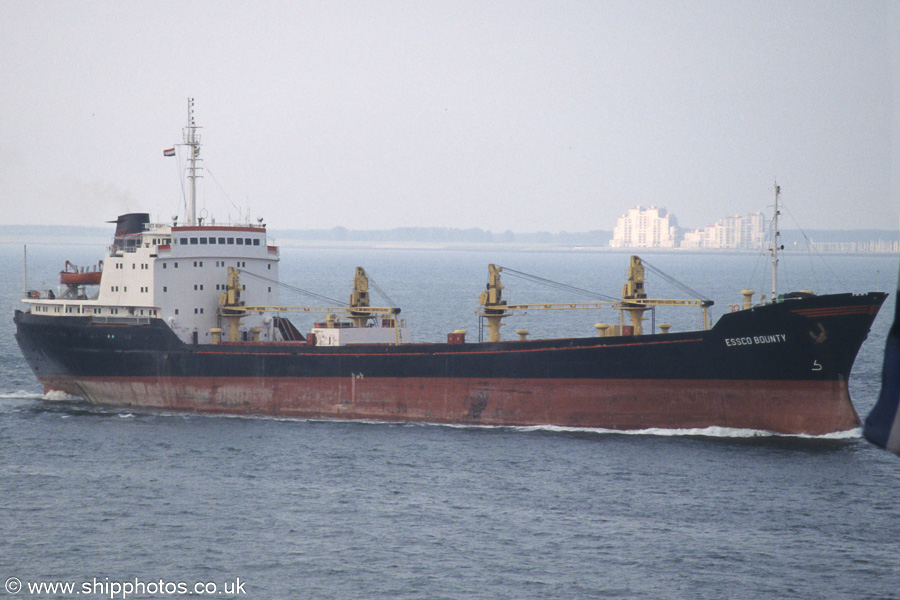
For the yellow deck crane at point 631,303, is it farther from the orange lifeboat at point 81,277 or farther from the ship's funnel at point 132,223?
the orange lifeboat at point 81,277

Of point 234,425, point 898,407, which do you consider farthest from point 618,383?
point 898,407

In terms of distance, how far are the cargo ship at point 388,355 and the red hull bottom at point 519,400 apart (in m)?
0.04

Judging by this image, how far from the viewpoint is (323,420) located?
31.8 meters

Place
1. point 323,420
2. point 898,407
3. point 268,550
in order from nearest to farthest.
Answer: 1. point 898,407
2. point 268,550
3. point 323,420

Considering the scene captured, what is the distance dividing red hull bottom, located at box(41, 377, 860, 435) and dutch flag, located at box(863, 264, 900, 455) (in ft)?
73.6

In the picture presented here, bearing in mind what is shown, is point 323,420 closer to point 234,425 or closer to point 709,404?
point 234,425

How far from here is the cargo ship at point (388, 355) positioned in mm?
26984

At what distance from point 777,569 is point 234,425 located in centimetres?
1880

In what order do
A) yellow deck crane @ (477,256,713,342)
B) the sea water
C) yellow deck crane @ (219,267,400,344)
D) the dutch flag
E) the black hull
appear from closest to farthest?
the dutch flag → the sea water → the black hull → yellow deck crane @ (477,256,713,342) → yellow deck crane @ (219,267,400,344)

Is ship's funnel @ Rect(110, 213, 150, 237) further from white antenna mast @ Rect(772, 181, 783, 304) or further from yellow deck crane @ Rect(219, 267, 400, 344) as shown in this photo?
white antenna mast @ Rect(772, 181, 783, 304)

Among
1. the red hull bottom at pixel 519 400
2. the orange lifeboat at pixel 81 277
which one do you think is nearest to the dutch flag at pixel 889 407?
the red hull bottom at pixel 519 400

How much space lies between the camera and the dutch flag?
5590 mm

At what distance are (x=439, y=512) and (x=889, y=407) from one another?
16.5 meters

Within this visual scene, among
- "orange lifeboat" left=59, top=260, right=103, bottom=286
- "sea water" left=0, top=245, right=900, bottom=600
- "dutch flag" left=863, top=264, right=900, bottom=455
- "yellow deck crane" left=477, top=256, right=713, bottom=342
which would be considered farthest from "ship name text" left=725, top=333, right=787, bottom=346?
"orange lifeboat" left=59, top=260, right=103, bottom=286
